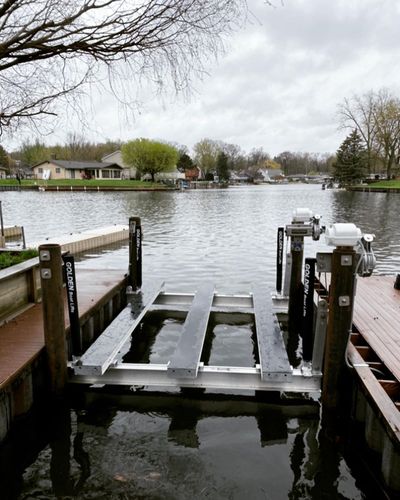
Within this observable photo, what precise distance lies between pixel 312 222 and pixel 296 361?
6.26 feet

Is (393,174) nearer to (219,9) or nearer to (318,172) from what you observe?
(219,9)

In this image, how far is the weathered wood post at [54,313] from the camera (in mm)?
3850

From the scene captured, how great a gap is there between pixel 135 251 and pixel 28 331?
2.63 metres

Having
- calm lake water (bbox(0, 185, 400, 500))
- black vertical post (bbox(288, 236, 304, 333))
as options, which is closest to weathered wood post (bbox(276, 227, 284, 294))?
black vertical post (bbox(288, 236, 304, 333))

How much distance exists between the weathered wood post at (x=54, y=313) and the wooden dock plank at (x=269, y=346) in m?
2.03

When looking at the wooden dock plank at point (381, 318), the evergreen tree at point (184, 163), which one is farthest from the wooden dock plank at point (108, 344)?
the evergreen tree at point (184, 163)

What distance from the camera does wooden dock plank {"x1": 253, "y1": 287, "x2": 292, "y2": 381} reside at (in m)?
4.01

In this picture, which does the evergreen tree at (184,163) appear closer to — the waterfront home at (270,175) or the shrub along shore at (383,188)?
the shrub along shore at (383,188)

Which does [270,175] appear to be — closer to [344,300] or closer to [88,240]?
[88,240]

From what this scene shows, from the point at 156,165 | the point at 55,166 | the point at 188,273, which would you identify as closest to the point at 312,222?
the point at 188,273

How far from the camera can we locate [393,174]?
6294 centimetres

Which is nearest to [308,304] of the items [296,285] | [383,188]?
[296,285]

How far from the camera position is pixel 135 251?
6918 mm

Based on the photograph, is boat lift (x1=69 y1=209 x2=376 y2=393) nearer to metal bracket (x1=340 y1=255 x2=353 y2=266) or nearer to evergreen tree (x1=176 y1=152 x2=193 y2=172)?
metal bracket (x1=340 y1=255 x2=353 y2=266)
